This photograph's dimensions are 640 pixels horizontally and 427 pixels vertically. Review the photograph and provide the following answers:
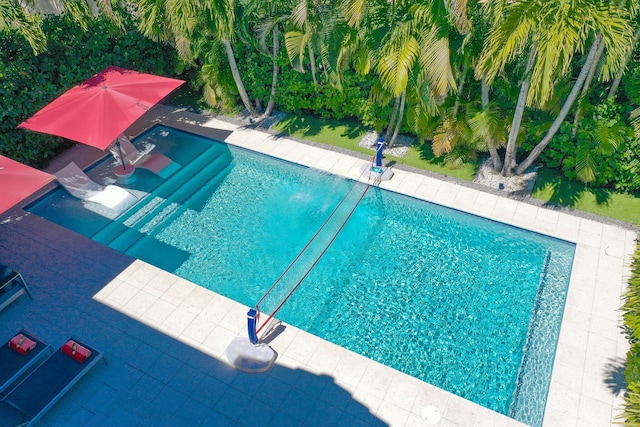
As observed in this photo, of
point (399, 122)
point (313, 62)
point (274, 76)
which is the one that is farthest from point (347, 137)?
point (274, 76)

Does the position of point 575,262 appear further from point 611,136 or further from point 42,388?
point 42,388

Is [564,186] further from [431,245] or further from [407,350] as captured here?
[407,350]

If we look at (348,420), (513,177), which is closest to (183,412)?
(348,420)

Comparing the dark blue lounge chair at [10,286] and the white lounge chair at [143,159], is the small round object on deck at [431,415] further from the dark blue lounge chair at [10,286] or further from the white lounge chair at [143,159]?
the white lounge chair at [143,159]

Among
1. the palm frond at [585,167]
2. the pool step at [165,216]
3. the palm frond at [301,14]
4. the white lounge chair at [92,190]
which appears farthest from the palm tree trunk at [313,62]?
the palm frond at [585,167]

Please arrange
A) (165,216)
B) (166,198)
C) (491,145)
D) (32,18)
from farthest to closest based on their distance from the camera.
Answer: (166,198) < (165,216) < (491,145) < (32,18)

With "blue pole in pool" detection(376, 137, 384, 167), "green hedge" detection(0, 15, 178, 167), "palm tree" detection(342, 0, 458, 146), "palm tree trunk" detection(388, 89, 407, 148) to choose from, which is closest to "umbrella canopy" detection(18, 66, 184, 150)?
"green hedge" detection(0, 15, 178, 167)
